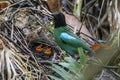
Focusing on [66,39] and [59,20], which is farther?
[59,20]

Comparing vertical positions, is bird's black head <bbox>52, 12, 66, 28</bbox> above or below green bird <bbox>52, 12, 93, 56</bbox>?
above

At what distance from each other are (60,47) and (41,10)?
2.76ft

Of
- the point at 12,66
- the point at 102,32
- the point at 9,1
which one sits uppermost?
the point at 9,1

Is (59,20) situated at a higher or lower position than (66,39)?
higher

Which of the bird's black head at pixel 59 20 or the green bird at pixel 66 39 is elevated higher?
the bird's black head at pixel 59 20

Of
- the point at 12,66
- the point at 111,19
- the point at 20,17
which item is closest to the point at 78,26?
the point at 111,19

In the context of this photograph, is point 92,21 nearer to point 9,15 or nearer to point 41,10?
point 41,10

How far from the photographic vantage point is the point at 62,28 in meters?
3.54

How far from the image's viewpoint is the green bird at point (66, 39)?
3.35 metres

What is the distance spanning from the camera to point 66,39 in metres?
3.43

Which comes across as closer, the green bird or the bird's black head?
the green bird

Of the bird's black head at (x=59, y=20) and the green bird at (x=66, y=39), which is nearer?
the green bird at (x=66, y=39)

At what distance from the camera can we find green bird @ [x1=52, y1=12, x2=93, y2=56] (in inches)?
132

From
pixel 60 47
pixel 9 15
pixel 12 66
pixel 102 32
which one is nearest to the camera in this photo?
pixel 12 66
